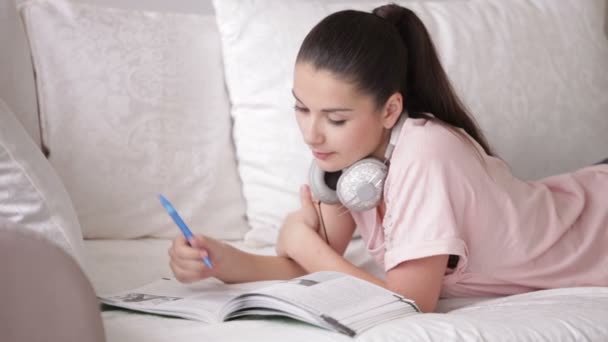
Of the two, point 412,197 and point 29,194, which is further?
point 412,197

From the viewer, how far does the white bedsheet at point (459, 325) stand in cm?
117

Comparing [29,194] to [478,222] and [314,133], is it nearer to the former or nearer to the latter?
[314,133]

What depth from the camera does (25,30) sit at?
1.85m

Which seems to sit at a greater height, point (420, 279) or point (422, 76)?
point (422, 76)

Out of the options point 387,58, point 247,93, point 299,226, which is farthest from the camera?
point 247,93

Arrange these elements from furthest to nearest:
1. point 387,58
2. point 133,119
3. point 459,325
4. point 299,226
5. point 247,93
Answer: point 247,93 → point 133,119 → point 299,226 → point 387,58 → point 459,325

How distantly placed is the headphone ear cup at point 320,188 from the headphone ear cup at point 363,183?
0.27 feet

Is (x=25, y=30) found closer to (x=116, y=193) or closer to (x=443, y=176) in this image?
(x=116, y=193)

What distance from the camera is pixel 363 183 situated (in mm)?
1489

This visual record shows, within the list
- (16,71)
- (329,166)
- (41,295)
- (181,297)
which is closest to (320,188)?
(329,166)

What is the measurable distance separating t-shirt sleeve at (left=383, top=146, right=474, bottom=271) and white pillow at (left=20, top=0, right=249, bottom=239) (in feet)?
1.86

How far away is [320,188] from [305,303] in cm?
Result: 41

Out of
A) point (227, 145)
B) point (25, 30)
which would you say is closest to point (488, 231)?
point (227, 145)

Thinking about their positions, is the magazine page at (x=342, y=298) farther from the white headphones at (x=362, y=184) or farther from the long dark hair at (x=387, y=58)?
the long dark hair at (x=387, y=58)
